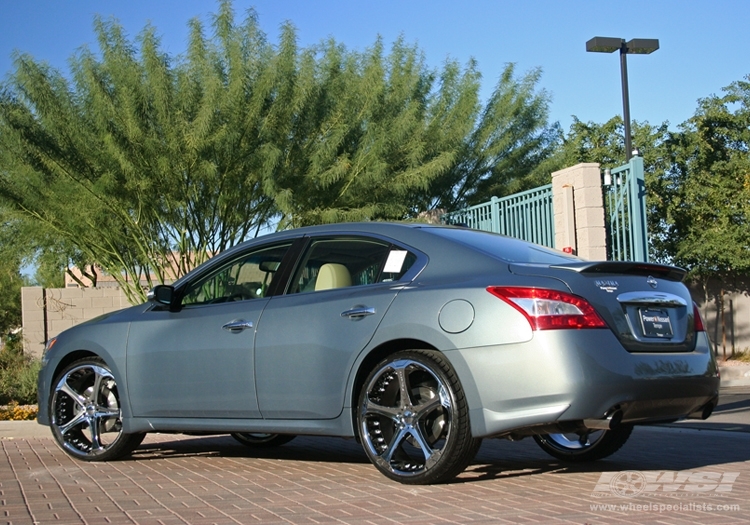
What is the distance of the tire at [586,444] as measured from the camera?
664 cm

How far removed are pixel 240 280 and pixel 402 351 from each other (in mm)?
1681

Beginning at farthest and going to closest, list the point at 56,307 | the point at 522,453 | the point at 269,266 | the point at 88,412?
the point at 56,307
the point at 522,453
the point at 88,412
the point at 269,266

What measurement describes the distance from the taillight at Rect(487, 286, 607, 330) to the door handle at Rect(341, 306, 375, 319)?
911 mm

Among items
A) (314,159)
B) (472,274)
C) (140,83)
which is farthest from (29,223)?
(472,274)

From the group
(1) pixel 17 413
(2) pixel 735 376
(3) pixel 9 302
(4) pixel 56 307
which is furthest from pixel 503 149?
(3) pixel 9 302

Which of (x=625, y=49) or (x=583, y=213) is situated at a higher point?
(x=625, y=49)

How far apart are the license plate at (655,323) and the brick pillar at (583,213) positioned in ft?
24.7

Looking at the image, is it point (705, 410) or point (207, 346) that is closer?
point (705, 410)

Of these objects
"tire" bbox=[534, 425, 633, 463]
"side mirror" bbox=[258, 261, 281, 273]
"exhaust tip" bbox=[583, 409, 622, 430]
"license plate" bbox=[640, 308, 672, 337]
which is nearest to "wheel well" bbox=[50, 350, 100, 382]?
"side mirror" bbox=[258, 261, 281, 273]

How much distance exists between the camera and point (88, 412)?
24.0 feet

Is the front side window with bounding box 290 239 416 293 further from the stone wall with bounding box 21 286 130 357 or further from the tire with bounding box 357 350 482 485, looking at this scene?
the stone wall with bounding box 21 286 130 357

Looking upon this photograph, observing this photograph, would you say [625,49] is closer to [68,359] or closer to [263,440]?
[263,440]

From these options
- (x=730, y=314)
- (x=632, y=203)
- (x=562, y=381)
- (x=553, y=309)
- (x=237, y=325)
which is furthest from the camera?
(x=730, y=314)

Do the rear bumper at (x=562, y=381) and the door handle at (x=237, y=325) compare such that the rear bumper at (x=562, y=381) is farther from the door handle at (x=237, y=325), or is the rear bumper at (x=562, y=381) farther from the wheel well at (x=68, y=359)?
the wheel well at (x=68, y=359)
